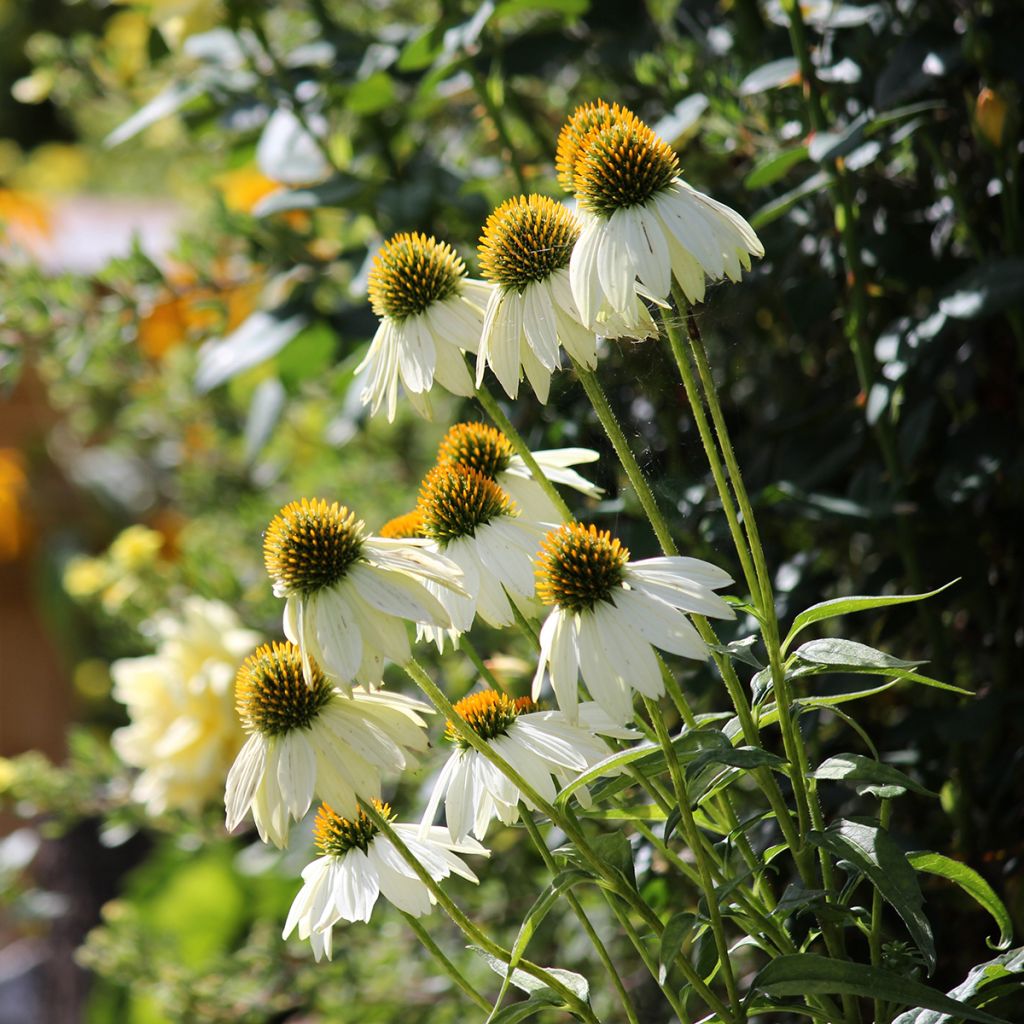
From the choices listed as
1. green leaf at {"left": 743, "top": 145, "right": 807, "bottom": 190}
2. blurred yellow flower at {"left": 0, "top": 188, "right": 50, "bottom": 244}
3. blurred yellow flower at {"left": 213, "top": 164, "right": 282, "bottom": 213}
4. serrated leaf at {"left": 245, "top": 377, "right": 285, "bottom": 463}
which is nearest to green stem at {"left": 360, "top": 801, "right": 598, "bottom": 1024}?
green leaf at {"left": 743, "top": 145, "right": 807, "bottom": 190}

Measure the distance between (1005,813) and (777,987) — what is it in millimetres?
346

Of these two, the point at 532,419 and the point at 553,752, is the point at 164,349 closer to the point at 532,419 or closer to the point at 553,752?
the point at 532,419

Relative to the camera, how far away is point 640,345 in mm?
432

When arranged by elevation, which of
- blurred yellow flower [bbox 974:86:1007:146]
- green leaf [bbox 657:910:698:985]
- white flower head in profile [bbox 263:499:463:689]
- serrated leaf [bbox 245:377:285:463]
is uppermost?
serrated leaf [bbox 245:377:285:463]

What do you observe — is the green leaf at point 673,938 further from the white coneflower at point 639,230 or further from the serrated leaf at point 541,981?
the white coneflower at point 639,230

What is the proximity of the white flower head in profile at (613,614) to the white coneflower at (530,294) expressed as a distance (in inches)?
2.4

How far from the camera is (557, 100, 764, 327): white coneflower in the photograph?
0.36m

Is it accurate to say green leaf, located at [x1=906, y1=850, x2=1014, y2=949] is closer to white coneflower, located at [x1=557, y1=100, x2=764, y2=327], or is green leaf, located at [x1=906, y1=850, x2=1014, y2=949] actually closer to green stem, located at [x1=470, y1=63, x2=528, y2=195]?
white coneflower, located at [x1=557, y1=100, x2=764, y2=327]

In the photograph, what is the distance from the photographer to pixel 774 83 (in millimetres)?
641

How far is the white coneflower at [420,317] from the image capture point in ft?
1.38

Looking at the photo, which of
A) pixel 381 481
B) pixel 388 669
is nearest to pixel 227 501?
pixel 381 481

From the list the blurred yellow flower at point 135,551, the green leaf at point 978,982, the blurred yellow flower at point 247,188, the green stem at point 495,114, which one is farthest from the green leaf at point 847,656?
the blurred yellow flower at point 247,188

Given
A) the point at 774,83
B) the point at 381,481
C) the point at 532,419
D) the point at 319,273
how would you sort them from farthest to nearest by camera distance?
1. the point at 381,481
2. the point at 319,273
3. the point at 532,419
4. the point at 774,83

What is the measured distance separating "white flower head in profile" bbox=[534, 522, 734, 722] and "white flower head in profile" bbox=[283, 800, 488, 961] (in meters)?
0.09
